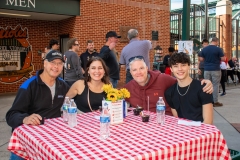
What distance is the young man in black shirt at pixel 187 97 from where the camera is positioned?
302 centimetres

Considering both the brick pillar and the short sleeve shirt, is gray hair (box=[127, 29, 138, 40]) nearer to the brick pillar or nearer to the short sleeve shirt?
the short sleeve shirt

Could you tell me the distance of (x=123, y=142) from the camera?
2205 millimetres

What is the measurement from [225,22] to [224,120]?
58.2ft

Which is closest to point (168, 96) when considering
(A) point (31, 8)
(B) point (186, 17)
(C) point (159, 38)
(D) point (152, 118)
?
(D) point (152, 118)

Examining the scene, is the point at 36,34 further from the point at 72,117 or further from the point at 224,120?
the point at 72,117

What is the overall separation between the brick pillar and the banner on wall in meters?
16.2

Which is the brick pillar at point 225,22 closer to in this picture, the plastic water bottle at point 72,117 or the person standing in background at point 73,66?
the person standing in background at point 73,66

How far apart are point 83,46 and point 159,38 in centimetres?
430

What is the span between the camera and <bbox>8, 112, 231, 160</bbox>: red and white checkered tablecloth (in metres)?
2.01

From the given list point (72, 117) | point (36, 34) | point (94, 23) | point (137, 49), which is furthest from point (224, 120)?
point (36, 34)

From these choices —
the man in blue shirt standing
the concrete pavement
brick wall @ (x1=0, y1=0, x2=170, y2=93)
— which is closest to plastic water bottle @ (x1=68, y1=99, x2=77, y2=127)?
the concrete pavement

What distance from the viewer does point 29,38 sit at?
37.7 ft

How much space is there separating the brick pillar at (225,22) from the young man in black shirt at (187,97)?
20.7m

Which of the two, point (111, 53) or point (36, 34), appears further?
point (36, 34)
